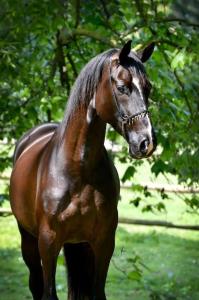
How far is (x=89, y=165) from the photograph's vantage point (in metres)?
2.55

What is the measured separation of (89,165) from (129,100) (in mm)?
403

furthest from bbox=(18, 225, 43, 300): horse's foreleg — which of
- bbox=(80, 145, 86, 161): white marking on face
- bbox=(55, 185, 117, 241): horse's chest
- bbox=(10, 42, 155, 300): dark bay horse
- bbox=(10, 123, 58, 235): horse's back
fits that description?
bbox=(80, 145, 86, 161): white marking on face

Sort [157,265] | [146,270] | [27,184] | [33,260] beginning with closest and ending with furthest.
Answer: [27,184]
[33,260]
[146,270]
[157,265]

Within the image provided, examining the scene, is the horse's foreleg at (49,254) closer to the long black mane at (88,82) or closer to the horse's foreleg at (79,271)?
the horse's foreleg at (79,271)

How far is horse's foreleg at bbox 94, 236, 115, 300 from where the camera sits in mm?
2617

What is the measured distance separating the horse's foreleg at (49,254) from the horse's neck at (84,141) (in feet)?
0.94

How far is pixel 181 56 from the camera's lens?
343cm

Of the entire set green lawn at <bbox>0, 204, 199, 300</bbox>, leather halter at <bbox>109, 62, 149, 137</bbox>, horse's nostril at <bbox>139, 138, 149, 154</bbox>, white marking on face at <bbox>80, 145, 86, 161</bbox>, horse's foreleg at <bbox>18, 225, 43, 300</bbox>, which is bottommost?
green lawn at <bbox>0, 204, 199, 300</bbox>

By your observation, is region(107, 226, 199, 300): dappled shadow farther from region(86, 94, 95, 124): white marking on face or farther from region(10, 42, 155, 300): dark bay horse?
region(86, 94, 95, 124): white marking on face

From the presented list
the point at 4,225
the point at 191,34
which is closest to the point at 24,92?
the point at 191,34

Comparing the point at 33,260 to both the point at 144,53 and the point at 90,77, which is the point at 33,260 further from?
the point at 144,53

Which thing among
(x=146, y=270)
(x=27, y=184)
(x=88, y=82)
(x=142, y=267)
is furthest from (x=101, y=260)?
(x=142, y=267)

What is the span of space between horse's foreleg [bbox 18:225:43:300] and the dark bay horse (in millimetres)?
388

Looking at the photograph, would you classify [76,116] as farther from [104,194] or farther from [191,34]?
[191,34]
